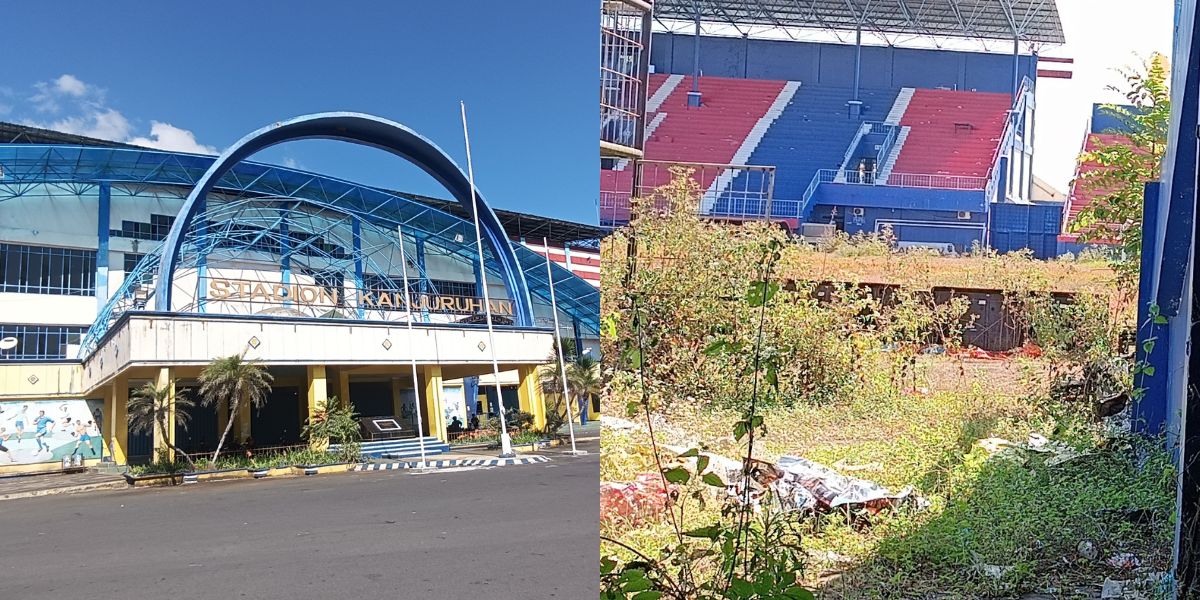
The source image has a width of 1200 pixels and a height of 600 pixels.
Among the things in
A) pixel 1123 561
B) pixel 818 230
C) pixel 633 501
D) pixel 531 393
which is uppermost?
pixel 818 230

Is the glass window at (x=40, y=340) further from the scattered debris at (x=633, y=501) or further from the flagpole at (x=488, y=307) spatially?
the scattered debris at (x=633, y=501)

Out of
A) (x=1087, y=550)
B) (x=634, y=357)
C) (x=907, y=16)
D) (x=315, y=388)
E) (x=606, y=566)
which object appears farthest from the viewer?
(x=907, y=16)

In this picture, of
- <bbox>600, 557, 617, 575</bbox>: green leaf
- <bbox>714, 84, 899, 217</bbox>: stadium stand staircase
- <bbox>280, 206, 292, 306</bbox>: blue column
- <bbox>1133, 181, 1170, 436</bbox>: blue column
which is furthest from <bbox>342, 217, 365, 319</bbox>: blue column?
<bbox>1133, 181, 1170, 436</bbox>: blue column

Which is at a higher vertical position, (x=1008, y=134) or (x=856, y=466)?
(x=1008, y=134)

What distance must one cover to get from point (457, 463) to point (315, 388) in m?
0.34

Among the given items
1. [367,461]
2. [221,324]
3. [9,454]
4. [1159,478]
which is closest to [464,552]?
[367,461]

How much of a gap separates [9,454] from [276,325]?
1.90ft

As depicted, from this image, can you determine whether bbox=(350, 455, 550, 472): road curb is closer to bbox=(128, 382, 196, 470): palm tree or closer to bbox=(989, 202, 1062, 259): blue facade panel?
bbox=(128, 382, 196, 470): palm tree

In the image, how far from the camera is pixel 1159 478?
3098 millimetres

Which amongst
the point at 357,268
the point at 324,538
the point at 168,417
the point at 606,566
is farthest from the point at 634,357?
the point at 168,417

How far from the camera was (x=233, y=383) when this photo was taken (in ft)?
5.99

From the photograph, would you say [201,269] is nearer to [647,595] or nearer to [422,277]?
[422,277]

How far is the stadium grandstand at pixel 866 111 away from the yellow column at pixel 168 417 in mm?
1580

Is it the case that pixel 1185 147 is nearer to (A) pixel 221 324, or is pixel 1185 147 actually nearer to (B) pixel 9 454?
(A) pixel 221 324
